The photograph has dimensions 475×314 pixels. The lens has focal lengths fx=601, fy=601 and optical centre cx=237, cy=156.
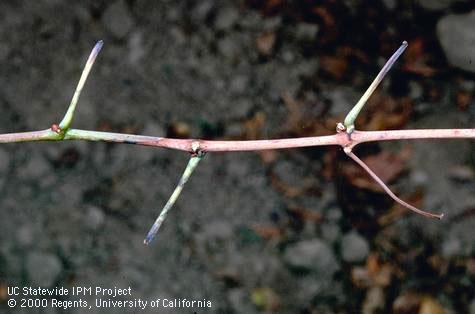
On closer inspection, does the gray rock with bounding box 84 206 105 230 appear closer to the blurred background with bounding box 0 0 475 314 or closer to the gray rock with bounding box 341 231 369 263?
the blurred background with bounding box 0 0 475 314

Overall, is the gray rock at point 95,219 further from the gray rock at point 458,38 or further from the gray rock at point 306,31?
the gray rock at point 458,38

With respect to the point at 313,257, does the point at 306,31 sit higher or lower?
higher

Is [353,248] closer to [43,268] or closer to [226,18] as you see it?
[226,18]

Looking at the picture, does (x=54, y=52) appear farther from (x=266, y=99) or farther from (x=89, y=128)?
(x=266, y=99)

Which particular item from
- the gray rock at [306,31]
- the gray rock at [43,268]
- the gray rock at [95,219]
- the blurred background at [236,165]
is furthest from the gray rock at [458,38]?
the gray rock at [43,268]

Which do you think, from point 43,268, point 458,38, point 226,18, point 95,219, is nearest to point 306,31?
point 226,18

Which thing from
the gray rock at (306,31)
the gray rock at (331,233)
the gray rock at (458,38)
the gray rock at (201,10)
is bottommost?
the gray rock at (331,233)

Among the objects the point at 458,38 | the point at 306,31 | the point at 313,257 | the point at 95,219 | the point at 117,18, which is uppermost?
the point at 117,18
